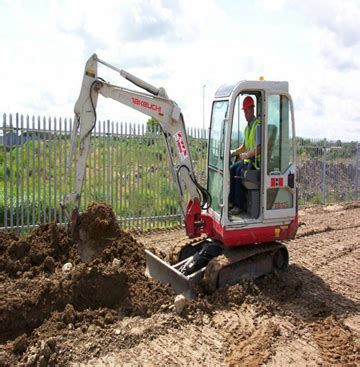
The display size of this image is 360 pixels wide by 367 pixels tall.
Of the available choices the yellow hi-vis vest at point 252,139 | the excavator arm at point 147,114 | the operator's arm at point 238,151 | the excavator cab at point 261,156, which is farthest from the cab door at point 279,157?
the excavator arm at point 147,114

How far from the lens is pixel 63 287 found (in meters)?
5.74

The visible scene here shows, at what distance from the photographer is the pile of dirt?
5.23 meters

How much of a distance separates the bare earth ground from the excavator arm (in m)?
0.73

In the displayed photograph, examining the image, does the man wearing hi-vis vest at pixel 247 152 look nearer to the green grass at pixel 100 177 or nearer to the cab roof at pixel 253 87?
the cab roof at pixel 253 87

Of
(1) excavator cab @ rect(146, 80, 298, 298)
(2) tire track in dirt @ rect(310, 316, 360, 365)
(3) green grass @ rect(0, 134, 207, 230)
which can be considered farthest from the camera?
(3) green grass @ rect(0, 134, 207, 230)

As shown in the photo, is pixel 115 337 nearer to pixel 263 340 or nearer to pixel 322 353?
pixel 263 340

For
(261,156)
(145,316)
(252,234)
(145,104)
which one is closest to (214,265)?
(252,234)

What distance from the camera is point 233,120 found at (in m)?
6.64

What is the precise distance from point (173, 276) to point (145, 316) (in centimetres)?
84

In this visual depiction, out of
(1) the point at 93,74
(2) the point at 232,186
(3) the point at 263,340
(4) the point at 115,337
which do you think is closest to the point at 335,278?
(2) the point at 232,186

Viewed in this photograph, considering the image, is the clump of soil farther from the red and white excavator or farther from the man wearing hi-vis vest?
the man wearing hi-vis vest

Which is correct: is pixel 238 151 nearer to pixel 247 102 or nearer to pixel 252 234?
pixel 247 102

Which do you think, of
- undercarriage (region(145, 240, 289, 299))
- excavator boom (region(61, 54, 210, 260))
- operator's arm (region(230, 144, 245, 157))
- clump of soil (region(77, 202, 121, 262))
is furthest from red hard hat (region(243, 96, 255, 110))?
clump of soil (region(77, 202, 121, 262))

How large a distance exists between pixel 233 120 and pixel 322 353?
312 centimetres
